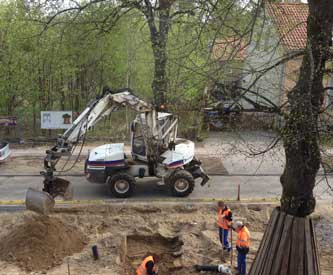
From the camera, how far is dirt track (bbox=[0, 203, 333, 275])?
1066 cm

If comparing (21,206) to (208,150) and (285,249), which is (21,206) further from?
(208,150)

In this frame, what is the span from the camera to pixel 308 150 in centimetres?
805

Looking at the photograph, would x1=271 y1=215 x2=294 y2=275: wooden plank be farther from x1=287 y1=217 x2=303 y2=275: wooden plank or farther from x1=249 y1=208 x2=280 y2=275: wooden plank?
x1=249 y1=208 x2=280 y2=275: wooden plank

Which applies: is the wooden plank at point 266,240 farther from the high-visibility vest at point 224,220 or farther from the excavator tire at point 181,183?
the excavator tire at point 181,183

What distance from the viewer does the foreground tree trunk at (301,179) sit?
761 centimetres

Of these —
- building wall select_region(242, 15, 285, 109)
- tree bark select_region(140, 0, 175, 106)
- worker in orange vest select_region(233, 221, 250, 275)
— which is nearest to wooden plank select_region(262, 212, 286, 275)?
worker in orange vest select_region(233, 221, 250, 275)

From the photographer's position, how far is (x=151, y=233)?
41.1 feet

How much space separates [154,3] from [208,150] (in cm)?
801

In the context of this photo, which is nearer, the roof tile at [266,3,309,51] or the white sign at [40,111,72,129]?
the roof tile at [266,3,309,51]

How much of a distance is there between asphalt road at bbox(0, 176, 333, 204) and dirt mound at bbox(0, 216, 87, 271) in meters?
3.51

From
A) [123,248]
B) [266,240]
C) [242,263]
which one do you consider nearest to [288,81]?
[266,240]

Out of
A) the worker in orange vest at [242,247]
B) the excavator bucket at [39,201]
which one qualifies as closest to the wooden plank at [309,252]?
the worker in orange vest at [242,247]

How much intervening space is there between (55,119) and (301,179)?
1756cm

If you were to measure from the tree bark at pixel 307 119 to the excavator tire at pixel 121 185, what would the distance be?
7.48 metres
